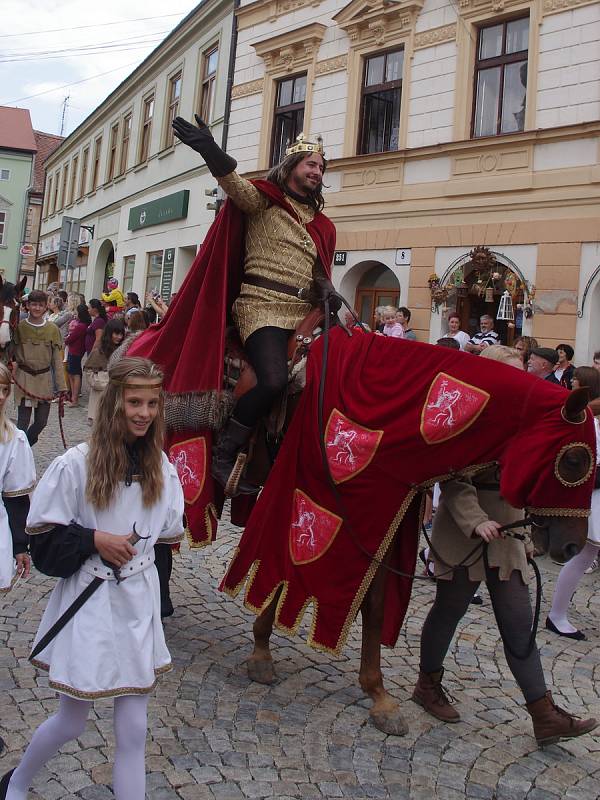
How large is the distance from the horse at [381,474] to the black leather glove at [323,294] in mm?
333

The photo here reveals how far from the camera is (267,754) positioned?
10.6 feet

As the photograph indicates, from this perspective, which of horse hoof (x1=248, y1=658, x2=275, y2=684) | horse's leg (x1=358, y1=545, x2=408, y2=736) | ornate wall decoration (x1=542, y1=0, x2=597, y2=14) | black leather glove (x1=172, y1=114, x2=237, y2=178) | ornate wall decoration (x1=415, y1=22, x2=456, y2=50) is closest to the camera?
horse's leg (x1=358, y1=545, x2=408, y2=736)

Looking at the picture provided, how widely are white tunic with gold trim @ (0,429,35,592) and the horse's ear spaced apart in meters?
2.09

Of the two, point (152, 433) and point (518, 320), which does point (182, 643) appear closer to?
point (152, 433)

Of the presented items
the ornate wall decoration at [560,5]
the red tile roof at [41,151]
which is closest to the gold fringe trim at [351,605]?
the ornate wall decoration at [560,5]

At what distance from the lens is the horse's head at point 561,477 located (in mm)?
3004

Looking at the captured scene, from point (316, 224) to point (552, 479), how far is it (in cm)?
205

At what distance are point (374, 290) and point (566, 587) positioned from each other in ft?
33.9

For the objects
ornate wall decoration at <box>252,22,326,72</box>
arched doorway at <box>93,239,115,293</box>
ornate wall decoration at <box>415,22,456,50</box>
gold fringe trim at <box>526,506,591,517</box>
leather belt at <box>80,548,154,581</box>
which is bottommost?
leather belt at <box>80,548,154,581</box>

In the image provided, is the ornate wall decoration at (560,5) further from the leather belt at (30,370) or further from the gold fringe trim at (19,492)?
the gold fringe trim at (19,492)

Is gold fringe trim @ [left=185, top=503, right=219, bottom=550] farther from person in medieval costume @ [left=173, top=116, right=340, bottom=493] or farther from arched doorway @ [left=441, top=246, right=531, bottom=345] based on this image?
arched doorway @ [left=441, top=246, right=531, bottom=345]

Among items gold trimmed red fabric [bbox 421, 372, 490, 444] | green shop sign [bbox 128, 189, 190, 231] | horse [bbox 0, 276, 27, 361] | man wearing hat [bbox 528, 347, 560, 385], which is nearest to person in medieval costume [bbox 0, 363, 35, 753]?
gold trimmed red fabric [bbox 421, 372, 490, 444]

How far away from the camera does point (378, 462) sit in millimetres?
3500

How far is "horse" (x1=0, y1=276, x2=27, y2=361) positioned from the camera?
8055 mm
